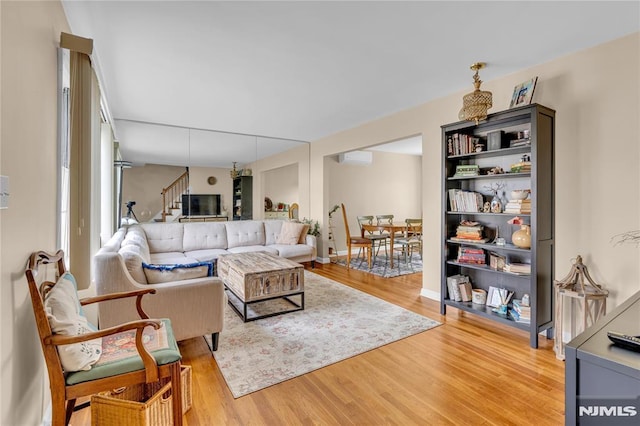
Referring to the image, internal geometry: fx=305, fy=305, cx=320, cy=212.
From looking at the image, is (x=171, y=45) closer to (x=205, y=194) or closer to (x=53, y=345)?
(x=53, y=345)

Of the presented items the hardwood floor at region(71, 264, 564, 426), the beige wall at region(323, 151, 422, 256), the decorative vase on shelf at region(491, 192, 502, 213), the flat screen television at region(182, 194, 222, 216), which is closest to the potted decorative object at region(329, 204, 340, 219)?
the beige wall at region(323, 151, 422, 256)

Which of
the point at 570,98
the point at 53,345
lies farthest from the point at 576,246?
the point at 53,345

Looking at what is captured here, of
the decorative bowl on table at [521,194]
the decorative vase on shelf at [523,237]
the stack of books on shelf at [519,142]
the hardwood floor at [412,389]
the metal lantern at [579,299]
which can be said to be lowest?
the hardwood floor at [412,389]

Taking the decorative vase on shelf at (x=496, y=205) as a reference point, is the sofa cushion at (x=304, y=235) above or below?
below

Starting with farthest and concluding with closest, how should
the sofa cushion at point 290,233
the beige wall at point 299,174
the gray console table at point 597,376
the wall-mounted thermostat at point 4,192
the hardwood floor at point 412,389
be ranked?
the beige wall at point 299,174 → the sofa cushion at point 290,233 → the hardwood floor at point 412,389 → the wall-mounted thermostat at point 4,192 → the gray console table at point 597,376

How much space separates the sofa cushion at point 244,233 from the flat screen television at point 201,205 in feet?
1.45

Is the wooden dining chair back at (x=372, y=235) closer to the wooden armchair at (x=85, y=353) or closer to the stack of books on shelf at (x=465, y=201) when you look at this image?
the stack of books on shelf at (x=465, y=201)

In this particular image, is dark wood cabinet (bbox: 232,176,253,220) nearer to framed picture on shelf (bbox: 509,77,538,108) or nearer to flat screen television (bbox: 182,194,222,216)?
flat screen television (bbox: 182,194,222,216)

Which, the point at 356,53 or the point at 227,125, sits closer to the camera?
the point at 356,53

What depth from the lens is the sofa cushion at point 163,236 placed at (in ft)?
15.7

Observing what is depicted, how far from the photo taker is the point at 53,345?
123 centimetres

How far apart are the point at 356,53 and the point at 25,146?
2.31 metres

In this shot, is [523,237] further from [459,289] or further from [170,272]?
[170,272]

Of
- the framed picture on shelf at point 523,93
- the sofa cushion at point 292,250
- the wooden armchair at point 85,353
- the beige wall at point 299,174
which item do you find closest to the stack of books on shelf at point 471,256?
the framed picture on shelf at point 523,93
